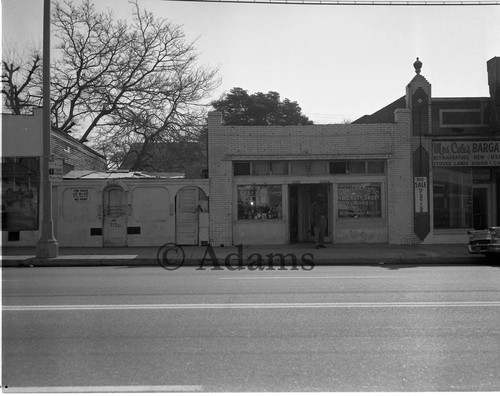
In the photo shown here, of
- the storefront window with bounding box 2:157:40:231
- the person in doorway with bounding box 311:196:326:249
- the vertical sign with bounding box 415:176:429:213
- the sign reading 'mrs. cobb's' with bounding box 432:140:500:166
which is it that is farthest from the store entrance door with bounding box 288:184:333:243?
the storefront window with bounding box 2:157:40:231

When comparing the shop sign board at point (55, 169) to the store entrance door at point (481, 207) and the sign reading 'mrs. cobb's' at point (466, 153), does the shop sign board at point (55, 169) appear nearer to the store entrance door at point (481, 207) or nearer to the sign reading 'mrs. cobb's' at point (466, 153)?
A: the sign reading 'mrs. cobb's' at point (466, 153)

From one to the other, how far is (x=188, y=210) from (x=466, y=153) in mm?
9849

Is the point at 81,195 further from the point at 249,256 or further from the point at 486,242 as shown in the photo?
the point at 486,242

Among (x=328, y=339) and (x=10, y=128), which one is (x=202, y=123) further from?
(x=328, y=339)

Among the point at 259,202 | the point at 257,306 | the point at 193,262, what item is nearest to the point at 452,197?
the point at 259,202

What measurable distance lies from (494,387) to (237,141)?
47.9ft

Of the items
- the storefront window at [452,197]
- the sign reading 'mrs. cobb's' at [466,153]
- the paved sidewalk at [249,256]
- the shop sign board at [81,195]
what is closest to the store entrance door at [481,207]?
the storefront window at [452,197]

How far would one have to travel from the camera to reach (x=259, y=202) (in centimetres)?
1875

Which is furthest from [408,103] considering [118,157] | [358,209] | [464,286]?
[118,157]

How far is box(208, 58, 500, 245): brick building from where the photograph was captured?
61.0ft

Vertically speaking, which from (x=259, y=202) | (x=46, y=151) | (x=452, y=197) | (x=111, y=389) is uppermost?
(x=46, y=151)

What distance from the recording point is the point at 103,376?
500 centimetres

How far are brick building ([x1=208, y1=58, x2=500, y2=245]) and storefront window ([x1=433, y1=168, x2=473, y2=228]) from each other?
1.7 inches

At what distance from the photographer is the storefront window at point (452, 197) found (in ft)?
62.2
